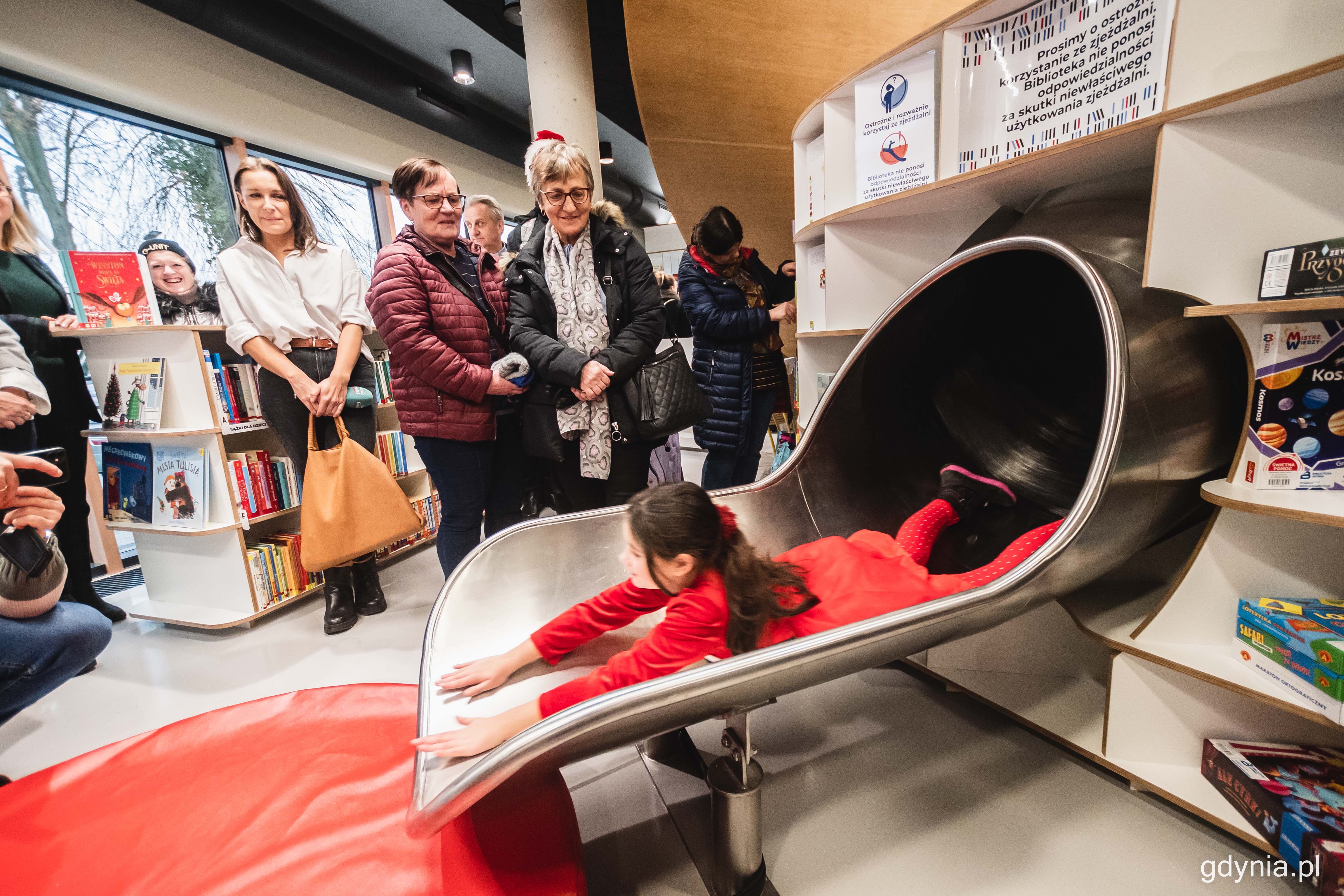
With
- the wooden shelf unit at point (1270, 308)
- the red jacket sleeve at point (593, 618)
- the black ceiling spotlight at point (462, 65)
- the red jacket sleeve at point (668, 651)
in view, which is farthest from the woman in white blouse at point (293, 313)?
the black ceiling spotlight at point (462, 65)

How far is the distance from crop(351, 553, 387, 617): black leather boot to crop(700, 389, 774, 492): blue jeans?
4.70ft

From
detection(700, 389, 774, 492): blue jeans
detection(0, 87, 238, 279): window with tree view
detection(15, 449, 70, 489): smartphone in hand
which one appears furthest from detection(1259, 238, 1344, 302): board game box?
detection(0, 87, 238, 279): window with tree view

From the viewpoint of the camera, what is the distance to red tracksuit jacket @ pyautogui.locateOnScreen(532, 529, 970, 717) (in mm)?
956

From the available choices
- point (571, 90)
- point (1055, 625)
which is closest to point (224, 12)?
point (571, 90)

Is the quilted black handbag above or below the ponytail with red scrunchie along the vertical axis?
above

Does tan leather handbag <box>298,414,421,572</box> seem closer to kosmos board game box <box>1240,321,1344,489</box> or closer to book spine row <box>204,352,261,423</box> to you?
book spine row <box>204,352,261,423</box>

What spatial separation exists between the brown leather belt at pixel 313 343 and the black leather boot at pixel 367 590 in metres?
0.85

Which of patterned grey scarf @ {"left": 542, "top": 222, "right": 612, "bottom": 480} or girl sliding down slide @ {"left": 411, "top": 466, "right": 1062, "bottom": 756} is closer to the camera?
girl sliding down slide @ {"left": 411, "top": 466, "right": 1062, "bottom": 756}

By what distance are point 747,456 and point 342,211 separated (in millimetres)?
4317

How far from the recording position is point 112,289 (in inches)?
78.8

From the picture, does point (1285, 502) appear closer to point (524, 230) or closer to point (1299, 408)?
point (1299, 408)

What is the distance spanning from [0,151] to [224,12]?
1.31 m

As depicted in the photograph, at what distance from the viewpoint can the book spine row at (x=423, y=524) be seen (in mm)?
2873

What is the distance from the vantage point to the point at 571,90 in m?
3.25
